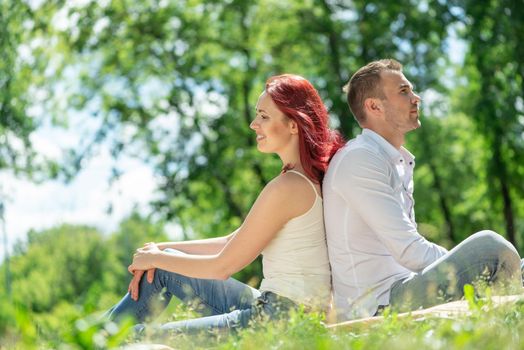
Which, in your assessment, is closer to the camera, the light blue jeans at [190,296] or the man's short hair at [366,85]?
the light blue jeans at [190,296]

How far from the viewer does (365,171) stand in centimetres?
445

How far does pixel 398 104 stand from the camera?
4910mm

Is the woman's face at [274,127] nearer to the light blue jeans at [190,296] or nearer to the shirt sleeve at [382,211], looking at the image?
the shirt sleeve at [382,211]

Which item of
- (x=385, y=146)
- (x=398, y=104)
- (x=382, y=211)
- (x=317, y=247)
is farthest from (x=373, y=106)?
(x=317, y=247)

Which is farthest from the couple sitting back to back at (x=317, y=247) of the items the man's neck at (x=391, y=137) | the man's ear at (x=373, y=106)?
the man's ear at (x=373, y=106)

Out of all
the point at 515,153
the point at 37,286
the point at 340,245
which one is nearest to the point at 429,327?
the point at 340,245

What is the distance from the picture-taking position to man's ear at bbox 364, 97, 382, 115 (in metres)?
4.91

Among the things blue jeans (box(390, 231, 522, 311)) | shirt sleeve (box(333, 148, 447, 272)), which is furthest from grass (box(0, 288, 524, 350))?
shirt sleeve (box(333, 148, 447, 272))

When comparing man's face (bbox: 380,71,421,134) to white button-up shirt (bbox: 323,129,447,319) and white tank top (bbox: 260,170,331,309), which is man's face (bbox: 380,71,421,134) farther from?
white tank top (bbox: 260,170,331,309)

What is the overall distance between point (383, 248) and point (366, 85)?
1.01 metres

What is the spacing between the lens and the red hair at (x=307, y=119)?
4.50 m

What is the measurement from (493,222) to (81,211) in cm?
1048

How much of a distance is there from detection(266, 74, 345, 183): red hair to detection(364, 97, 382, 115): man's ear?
39 cm

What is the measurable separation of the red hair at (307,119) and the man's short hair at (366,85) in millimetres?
439
